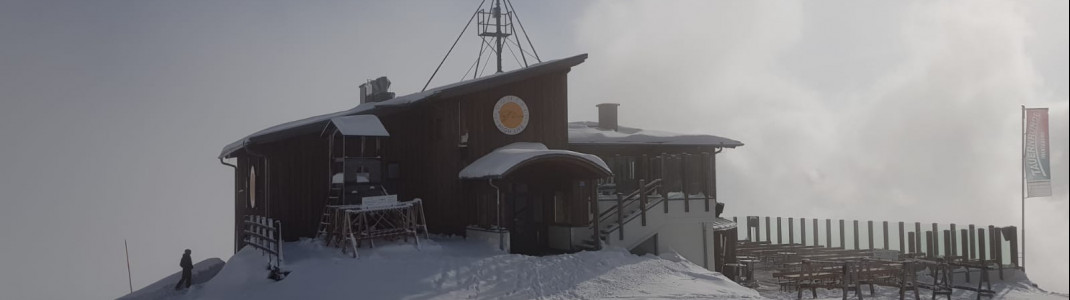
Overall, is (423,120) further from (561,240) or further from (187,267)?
(187,267)

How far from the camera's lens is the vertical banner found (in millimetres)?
28625

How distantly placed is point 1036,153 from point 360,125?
80.3 ft

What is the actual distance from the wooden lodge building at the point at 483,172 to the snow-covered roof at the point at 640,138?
93.6 inches

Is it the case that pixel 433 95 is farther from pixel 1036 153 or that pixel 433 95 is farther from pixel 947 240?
pixel 1036 153

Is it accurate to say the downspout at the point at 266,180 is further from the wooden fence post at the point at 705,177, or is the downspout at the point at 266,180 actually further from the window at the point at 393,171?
the wooden fence post at the point at 705,177

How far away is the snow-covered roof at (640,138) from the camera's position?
1148 inches

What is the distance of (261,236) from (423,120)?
650 cm

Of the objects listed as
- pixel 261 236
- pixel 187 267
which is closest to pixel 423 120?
pixel 261 236

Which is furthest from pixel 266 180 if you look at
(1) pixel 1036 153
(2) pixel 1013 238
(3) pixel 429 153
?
(1) pixel 1036 153

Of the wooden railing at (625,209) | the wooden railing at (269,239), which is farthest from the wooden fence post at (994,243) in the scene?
the wooden railing at (269,239)

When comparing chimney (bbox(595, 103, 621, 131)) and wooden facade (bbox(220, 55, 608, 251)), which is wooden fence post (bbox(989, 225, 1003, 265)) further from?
wooden facade (bbox(220, 55, 608, 251))

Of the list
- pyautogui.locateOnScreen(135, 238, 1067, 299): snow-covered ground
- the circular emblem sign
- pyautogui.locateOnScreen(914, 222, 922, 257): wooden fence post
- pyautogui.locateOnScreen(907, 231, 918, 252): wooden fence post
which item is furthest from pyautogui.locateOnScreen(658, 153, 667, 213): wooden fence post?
pyautogui.locateOnScreen(914, 222, 922, 257): wooden fence post

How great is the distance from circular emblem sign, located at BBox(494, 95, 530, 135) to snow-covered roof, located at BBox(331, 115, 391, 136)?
382cm

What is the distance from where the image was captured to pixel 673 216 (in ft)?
83.8
